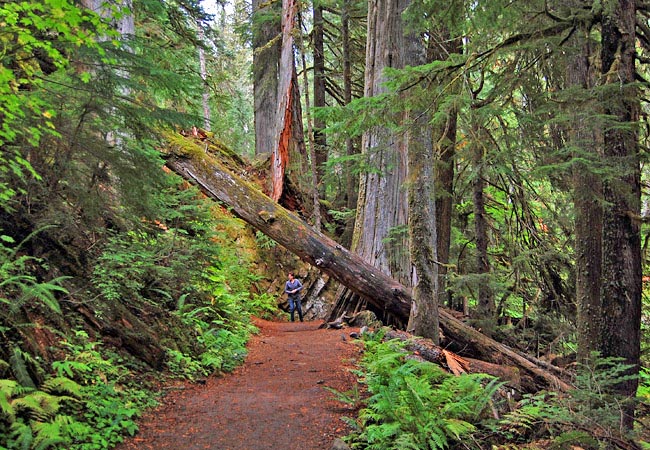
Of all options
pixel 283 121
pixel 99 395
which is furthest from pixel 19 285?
pixel 283 121

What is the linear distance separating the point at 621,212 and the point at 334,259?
4747 mm

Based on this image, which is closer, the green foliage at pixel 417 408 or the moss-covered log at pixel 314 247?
the green foliage at pixel 417 408

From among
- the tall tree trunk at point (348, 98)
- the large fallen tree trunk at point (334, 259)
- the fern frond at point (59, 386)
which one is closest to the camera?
the fern frond at point (59, 386)

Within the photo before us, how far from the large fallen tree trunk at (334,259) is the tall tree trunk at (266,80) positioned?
21.4ft

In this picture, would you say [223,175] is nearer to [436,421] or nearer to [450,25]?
[450,25]

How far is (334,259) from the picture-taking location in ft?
27.5

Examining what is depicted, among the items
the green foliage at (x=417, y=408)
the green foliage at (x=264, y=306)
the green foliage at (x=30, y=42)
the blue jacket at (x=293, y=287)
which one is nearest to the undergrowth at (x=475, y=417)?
the green foliage at (x=417, y=408)

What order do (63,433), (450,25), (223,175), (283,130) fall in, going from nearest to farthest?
(63,433)
(450,25)
(223,175)
(283,130)

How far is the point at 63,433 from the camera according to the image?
3652 mm

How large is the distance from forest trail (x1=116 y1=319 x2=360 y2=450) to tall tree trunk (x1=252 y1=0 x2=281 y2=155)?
9.95 meters

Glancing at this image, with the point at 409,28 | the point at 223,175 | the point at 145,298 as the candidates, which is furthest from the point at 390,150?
the point at 145,298

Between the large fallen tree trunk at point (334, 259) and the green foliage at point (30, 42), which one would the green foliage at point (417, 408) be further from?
the green foliage at point (30, 42)

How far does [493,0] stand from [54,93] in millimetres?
5155

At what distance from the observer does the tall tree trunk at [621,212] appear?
4562 millimetres
